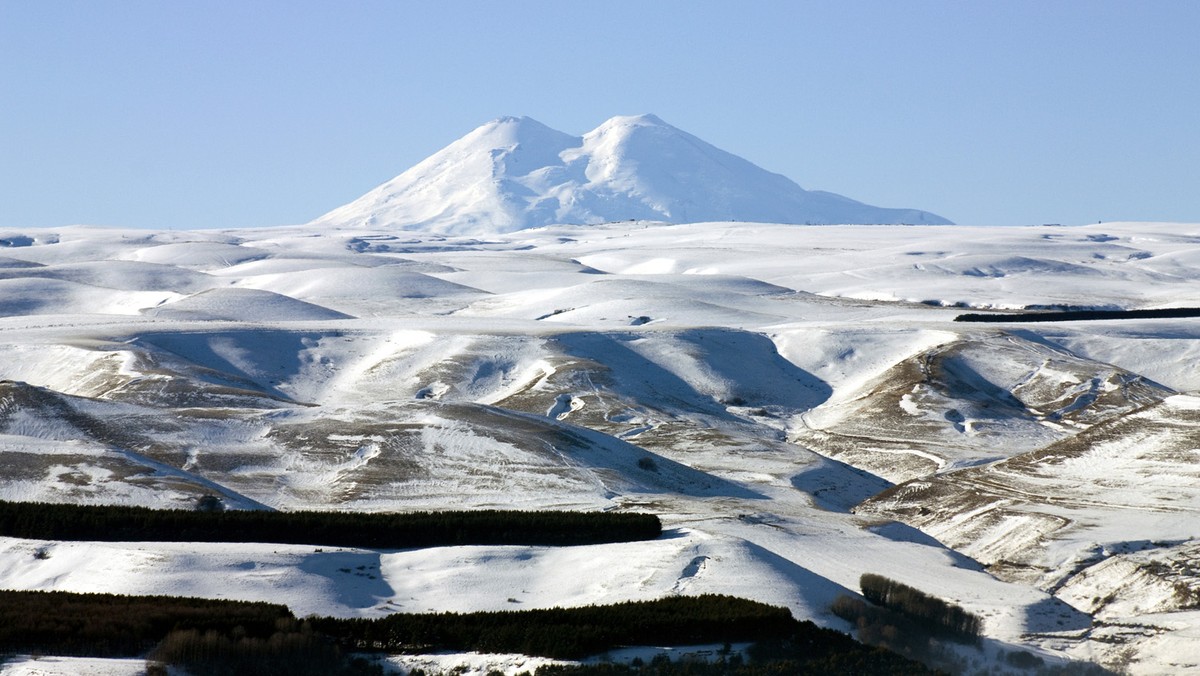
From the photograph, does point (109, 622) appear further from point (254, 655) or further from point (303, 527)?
point (303, 527)

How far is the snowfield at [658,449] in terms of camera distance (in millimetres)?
41812

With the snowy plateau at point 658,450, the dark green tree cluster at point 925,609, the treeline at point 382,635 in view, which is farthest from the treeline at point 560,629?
the dark green tree cluster at point 925,609

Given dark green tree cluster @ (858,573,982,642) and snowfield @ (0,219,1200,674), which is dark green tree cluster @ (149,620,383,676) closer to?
snowfield @ (0,219,1200,674)

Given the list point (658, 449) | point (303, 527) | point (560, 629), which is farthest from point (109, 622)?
point (658, 449)

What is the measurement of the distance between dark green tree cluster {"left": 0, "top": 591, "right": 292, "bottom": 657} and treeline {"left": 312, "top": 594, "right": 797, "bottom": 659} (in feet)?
6.50

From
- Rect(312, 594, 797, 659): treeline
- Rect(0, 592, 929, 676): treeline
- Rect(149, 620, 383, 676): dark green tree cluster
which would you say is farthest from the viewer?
Rect(312, 594, 797, 659): treeline

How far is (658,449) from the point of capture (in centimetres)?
7688

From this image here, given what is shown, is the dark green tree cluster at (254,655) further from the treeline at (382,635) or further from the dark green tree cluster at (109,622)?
the dark green tree cluster at (109,622)

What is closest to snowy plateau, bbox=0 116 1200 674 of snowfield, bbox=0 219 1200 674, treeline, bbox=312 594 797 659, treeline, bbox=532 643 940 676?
snowfield, bbox=0 219 1200 674

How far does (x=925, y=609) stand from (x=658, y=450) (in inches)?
1490

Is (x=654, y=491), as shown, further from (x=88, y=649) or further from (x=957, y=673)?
(x=88, y=649)

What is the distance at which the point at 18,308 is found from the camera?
464 feet

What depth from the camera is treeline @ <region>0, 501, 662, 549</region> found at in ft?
152

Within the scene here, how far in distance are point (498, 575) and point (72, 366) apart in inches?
2323
